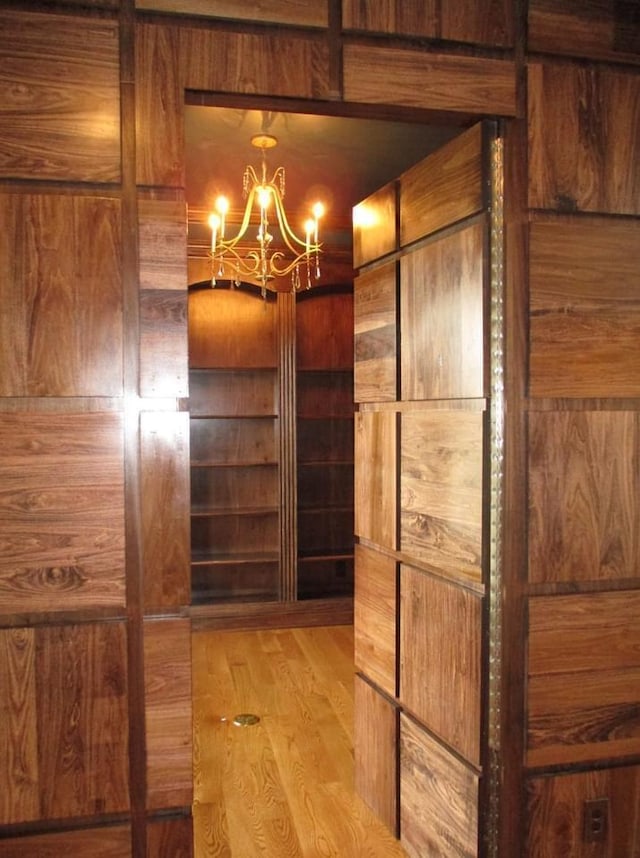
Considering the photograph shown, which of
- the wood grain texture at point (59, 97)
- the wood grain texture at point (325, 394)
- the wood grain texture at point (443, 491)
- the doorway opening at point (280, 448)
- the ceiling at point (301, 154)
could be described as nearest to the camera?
the wood grain texture at point (59, 97)

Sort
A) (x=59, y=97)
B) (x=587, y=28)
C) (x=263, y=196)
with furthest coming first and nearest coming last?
(x=263, y=196), (x=587, y=28), (x=59, y=97)

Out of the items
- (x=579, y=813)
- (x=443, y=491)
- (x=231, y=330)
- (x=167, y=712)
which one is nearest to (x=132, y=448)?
(x=167, y=712)

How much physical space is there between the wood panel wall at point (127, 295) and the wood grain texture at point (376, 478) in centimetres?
57

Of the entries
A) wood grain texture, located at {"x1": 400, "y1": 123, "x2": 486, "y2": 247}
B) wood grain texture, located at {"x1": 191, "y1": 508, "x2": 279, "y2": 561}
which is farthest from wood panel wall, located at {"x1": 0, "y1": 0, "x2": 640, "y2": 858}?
wood grain texture, located at {"x1": 191, "y1": 508, "x2": 279, "y2": 561}

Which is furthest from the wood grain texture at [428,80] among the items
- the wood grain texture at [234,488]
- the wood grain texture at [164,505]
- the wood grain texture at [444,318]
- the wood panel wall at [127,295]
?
the wood grain texture at [234,488]

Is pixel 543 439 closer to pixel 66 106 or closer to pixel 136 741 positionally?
pixel 136 741

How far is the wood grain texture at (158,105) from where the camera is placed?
1.60 metres

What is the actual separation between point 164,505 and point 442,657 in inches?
38.0

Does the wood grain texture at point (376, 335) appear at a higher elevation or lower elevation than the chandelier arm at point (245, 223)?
lower

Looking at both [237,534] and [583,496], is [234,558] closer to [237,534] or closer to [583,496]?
[237,534]

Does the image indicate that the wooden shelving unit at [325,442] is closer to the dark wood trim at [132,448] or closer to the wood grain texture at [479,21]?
the wood grain texture at [479,21]

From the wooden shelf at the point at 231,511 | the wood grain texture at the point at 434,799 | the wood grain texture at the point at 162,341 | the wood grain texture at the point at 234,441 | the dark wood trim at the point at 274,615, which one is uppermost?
the wood grain texture at the point at 162,341

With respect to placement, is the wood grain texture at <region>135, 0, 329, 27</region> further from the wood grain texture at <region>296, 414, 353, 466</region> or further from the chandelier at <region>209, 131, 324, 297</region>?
the wood grain texture at <region>296, 414, 353, 466</region>

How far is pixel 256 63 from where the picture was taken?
1659 mm
